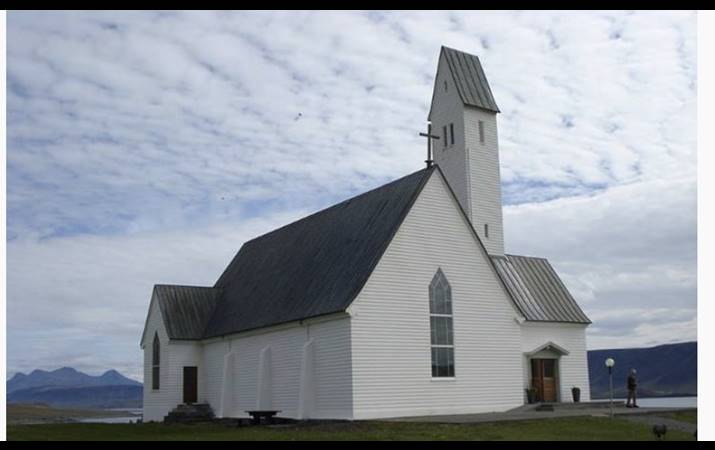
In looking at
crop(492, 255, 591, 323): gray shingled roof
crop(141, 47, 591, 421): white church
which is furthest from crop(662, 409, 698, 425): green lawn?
crop(492, 255, 591, 323): gray shingled roof

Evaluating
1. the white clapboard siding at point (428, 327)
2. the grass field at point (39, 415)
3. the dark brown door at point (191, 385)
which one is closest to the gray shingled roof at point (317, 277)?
the white clapboard siding at point (428, 327)

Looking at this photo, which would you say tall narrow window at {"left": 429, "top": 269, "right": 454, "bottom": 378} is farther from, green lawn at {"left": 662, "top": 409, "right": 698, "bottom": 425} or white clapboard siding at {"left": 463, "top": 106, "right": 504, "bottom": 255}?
white clapboard siding at {"left": 463, "top": 106, "right": 504, "bottom": 255}

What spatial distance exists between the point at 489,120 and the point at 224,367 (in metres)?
18.0

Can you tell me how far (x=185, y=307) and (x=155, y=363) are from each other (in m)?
3.41

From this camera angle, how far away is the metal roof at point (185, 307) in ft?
147

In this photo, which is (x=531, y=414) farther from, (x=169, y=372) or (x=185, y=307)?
(x=185, y=307)

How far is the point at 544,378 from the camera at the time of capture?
133 feet

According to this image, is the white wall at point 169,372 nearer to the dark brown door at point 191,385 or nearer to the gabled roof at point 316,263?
the dark brown door at point 191,385

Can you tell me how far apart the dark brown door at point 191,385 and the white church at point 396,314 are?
0.05 m

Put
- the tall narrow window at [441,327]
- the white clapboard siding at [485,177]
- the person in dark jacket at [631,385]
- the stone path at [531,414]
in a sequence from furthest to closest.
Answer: the white clapboard siding at [485,177] < the person in dark jacket at [631,385] < the tall narrow window at [441,327] < the stone path at [531,414]

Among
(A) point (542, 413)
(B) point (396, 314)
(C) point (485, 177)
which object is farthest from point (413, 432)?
(C) point (485, 177)

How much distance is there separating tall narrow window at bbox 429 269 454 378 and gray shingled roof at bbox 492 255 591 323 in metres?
7.07

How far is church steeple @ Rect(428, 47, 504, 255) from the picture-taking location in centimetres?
4334
